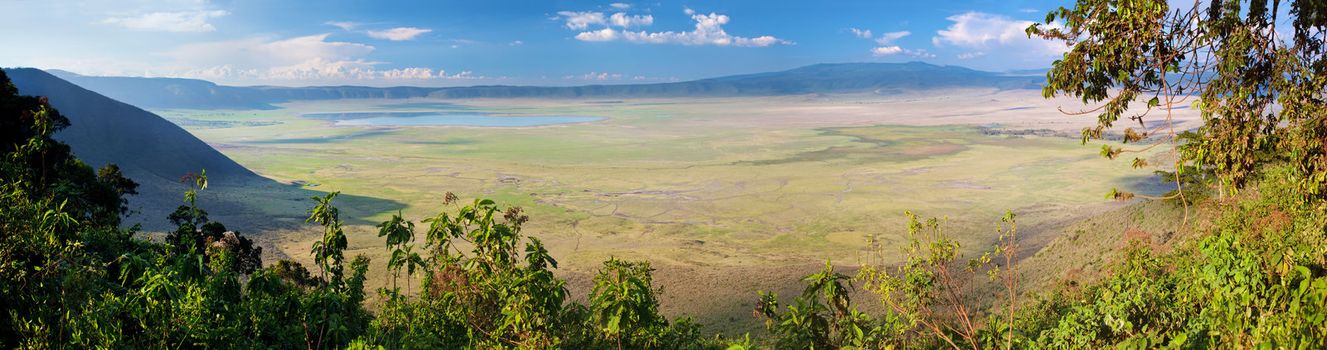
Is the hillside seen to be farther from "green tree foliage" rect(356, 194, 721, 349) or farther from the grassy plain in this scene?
"green tree foliage" rect(356, 194, 721, 349)

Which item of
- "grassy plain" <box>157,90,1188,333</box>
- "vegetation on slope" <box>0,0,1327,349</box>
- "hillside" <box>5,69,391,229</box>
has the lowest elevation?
"grassy plain" <box>157,90,1188,333</box>

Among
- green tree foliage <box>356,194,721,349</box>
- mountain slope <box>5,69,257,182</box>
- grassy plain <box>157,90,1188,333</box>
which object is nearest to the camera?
green tree foliage <box>356,194,721,349</box>

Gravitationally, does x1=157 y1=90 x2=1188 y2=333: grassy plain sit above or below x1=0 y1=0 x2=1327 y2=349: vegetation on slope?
below

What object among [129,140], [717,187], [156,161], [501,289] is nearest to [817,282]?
[501,289]

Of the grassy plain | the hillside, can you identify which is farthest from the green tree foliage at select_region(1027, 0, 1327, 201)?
the hillside

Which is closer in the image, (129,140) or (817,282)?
(817,282)

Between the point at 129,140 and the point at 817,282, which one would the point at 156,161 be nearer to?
the point at 129,140

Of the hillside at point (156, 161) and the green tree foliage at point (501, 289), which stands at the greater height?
the green tree foliage at point (501, 289)

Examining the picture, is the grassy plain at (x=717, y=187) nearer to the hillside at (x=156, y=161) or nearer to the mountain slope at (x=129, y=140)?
the hillside at (x=156, y=161)

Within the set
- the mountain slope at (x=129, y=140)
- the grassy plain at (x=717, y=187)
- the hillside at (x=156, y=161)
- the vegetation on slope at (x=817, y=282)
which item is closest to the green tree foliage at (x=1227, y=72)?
the vegetation on slope at (x=817, y=282)

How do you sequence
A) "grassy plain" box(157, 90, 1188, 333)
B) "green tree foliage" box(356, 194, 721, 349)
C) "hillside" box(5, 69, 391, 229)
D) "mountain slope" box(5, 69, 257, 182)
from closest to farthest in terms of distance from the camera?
1. "green tree foliage" box(356, 194, 721, 349)
2. "grassy plain" box(157, 90, 1188, 333)
3. "hillside" box(5, 69, 391, 229)
4. "mountain slope" box(5, 69, 257, 182)
